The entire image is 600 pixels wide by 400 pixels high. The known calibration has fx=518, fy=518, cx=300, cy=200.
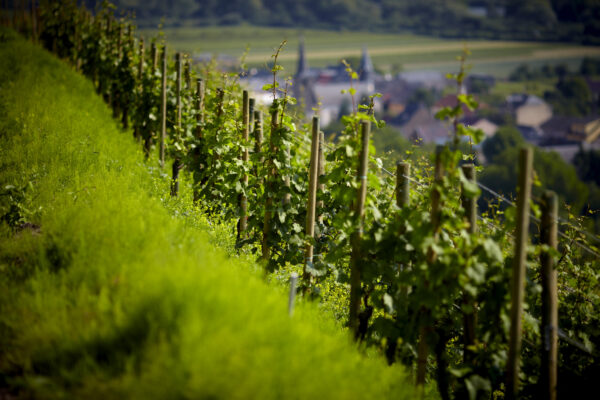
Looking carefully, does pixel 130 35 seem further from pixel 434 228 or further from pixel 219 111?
pixel 434 228

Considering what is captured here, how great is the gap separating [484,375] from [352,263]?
1.51 metres

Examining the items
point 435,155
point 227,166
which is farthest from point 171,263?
point 227,166

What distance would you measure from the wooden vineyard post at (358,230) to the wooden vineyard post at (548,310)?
61.5 inches

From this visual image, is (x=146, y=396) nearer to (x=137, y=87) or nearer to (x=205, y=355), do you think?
(x=205, y=355)

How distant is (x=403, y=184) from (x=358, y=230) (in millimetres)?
618

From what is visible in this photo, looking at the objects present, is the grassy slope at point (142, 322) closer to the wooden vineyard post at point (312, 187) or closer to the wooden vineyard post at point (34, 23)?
the wooden vineyard post at point (312, 187)

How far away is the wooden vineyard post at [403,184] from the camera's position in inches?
193

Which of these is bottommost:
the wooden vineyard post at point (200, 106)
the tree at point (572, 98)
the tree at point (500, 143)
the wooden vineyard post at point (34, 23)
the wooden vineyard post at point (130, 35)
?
the tree at point (500, 143)

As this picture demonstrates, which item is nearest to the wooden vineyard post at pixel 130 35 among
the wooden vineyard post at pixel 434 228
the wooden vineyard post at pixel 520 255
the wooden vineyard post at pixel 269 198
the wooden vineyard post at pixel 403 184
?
the wooden vineyard post at pixel 269 198

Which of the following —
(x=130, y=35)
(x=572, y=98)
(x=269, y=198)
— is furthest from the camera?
(x=572, y=98)

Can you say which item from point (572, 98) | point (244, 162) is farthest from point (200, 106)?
point (572, 98)

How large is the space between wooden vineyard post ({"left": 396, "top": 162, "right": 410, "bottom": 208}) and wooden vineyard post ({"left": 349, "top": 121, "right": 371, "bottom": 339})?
1.06 feet

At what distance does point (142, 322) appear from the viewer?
340 cm

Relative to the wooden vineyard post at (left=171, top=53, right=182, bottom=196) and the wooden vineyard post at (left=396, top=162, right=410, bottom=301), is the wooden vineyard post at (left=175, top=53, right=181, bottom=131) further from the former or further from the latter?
the wooden vineyard post at (left=396, top=162, right=410, bottom=301)
